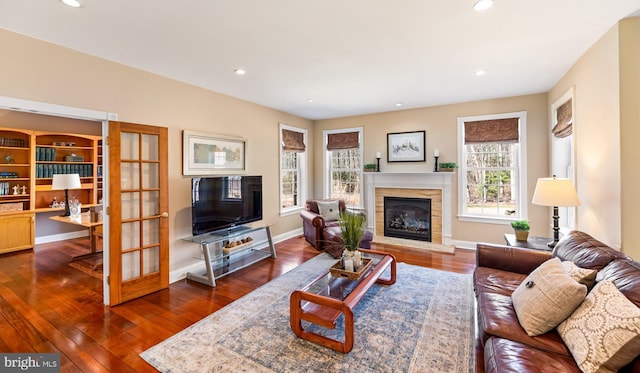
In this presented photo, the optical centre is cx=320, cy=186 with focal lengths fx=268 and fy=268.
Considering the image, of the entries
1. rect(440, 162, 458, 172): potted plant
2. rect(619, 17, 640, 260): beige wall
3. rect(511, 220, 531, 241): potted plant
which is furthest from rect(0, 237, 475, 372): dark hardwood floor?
rect(619, 17, 640, 260): beige wall

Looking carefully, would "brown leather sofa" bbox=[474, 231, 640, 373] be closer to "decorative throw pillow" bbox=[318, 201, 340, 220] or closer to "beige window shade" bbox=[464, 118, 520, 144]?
"beige window shade" bbox=[464, 118, 520, 144]

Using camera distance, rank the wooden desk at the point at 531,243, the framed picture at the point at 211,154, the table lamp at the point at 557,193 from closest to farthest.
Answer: the table lamp at the point at 557,193, the wooden desk at the point at 531,243, the framed picture at the point at 211,154

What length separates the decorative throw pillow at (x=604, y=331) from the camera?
3.90 feet

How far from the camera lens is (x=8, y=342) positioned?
2.19 m

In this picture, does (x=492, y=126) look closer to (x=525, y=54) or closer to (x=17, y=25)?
(x=525, y=54)

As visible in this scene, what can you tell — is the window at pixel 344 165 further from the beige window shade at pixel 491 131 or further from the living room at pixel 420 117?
the beige window shade at pixel 491 131

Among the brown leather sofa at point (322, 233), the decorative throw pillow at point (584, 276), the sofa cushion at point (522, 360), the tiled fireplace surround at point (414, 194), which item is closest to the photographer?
the sofa cushion at point (522, 360)

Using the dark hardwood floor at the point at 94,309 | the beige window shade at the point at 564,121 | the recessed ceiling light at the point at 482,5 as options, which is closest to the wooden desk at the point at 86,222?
the dark hardwood floor at the point at 94,309

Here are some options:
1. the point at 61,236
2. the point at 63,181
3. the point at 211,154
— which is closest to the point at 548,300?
the point at 211,154

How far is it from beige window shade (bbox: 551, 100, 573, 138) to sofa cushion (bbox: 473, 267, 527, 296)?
7.20 feet

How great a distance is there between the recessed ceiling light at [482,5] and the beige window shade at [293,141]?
13.1 ft

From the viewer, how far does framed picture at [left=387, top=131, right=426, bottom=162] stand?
5.20 metres

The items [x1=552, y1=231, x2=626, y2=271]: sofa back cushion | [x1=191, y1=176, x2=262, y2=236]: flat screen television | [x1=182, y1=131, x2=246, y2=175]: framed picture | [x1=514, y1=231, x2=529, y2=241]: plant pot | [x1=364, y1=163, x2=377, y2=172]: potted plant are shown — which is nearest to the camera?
[x1=552, y1=231, x2=626, y2=271]: sofa back cushion

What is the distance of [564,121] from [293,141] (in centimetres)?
441
